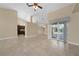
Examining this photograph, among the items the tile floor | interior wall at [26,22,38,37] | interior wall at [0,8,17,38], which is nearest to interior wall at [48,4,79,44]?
the tile floor

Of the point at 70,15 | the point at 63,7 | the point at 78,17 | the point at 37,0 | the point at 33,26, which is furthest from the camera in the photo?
the point at 33,26

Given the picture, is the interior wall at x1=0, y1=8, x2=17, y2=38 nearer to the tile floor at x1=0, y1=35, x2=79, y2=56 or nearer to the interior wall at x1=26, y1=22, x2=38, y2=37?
the interior wall at x1=26, y1=22, x2=38, y2=37

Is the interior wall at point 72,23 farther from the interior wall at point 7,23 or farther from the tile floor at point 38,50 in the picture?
the interior wall at point 7,23

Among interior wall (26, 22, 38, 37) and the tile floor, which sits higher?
interior wall (26, 22, 38, 37)

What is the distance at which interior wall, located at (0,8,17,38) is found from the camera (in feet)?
36.2

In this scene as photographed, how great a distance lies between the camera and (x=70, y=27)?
8.93 m

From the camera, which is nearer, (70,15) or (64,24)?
(70,15)

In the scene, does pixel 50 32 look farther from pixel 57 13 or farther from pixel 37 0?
pixel 37 0

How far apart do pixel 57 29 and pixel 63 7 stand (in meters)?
2.43

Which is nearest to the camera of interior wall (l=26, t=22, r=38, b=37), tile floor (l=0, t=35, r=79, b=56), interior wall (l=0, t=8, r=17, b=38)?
tile floor (l=0, t=35, r=79, b=56)

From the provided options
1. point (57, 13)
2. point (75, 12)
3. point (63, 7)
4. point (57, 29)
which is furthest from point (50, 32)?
point (75, 12)

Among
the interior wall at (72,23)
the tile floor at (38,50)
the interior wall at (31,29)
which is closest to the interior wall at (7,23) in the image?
the interior wall at (31,29)

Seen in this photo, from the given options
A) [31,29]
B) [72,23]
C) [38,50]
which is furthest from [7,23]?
[38,50]

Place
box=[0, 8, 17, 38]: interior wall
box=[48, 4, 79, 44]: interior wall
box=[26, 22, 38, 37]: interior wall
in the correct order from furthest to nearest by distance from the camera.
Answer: box=[26, 22, 38, 37]: interior wall < box=[0, 8, 17, 38]: interior wall < box=[48, 4, 79, 44]: interior wall
